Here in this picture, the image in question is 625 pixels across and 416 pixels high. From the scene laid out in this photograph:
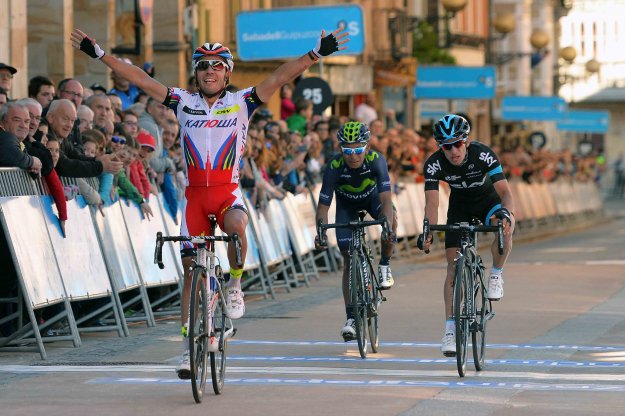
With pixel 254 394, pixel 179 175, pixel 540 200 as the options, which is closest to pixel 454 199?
pixel 254 394

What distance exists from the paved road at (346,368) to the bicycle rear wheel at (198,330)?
0.14 metres

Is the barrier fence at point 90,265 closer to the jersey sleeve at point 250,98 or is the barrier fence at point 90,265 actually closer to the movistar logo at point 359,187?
the movistar logo at point 359,187

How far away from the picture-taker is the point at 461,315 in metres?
12.5

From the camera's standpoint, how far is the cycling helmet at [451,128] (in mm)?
12984

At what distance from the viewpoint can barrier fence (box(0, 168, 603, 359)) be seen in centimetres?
1384

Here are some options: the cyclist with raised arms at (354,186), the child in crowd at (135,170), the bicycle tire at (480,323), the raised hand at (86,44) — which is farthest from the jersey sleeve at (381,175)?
the raised hand at (86,44)

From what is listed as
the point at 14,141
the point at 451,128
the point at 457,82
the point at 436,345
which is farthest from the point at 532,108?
the point at 451,128

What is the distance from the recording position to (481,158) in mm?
13250

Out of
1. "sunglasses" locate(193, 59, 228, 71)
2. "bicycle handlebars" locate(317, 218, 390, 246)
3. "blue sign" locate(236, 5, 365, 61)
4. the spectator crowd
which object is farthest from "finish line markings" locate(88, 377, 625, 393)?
"blue sign" locate(236, 5, 365, 61)

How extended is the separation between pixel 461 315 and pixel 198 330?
2.18 meters

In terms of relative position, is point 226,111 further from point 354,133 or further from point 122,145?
point 122,145

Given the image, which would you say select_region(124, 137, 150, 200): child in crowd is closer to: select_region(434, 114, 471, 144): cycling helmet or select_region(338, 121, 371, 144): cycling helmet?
select_region(338, 121, 371, 144): cycling helmet

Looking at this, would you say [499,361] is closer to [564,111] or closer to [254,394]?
[254,394]

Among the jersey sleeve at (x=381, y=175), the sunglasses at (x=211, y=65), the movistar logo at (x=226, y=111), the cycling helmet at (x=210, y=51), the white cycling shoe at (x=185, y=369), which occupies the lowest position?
the white cycling shoe at (x=185, y=369)
